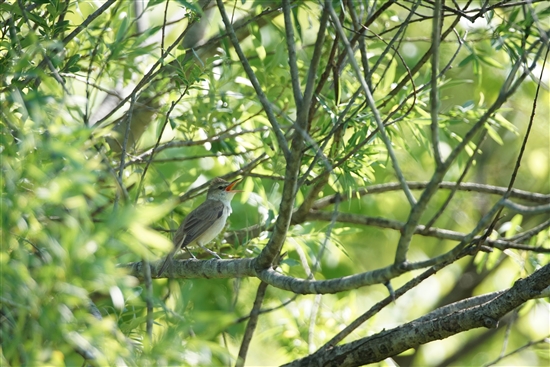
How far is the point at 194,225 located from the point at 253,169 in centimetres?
75

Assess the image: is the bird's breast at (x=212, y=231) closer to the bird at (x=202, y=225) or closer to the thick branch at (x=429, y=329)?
the bird at (x=202, y=225)

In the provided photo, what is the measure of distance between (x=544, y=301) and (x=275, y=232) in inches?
93.4

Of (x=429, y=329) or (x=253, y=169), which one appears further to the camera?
(x=253, y=169)

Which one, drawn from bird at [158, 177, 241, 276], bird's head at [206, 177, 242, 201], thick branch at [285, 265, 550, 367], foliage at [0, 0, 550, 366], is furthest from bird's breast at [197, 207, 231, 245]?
thick branch at [285, 265, 550, 367]

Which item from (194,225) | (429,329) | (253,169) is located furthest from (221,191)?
(429,329)

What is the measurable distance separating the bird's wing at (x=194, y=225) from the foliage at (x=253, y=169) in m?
0.17

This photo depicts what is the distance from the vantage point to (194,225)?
5781 mm

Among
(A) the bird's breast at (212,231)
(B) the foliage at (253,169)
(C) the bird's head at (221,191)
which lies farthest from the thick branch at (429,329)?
(C) the bird's head at (221,191)

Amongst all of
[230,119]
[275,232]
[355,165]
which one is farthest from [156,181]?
[275,232]

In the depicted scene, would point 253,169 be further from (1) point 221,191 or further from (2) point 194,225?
(1) point 221,191

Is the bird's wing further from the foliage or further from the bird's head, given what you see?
the bird's head

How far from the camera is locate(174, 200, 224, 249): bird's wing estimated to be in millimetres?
5730

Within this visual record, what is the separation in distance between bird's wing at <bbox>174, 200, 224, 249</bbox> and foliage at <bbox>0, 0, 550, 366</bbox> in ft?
0.55

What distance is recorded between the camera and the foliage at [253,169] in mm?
2043
